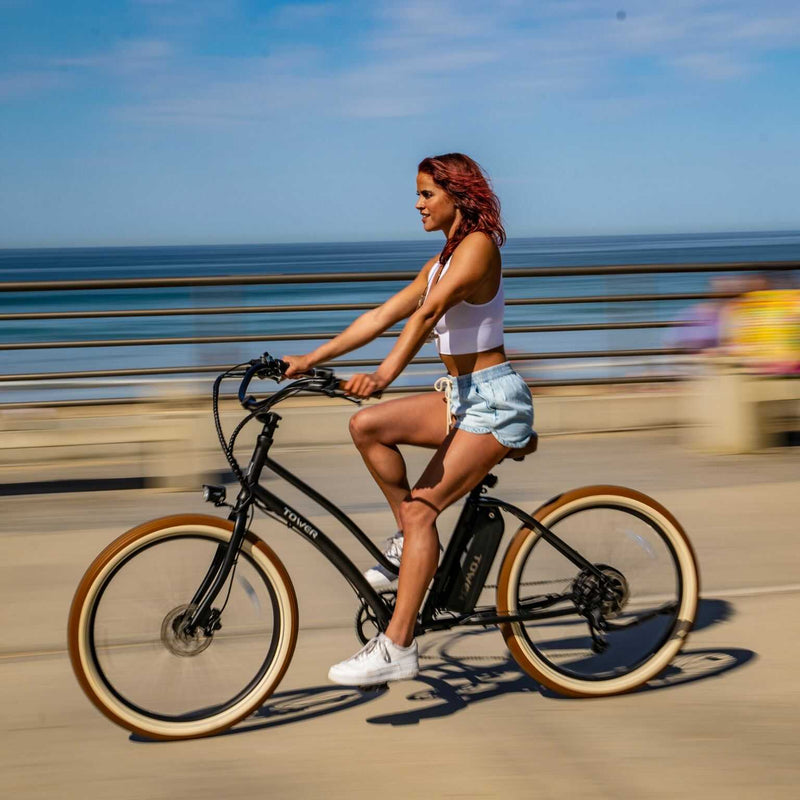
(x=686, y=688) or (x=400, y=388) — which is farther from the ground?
(x=400, y=388)

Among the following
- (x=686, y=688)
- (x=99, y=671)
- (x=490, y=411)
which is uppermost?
(x=490, y=411)

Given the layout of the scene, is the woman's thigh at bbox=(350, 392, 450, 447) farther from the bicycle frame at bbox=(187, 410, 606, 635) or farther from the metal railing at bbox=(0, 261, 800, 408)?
the metal railing at bbox=(0, 261, 800, 408)

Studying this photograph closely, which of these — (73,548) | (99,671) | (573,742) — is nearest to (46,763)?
(99,671)

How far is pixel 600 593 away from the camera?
13.6ft

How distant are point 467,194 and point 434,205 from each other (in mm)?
117

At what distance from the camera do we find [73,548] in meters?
6.29

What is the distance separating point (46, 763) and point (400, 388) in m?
6.75

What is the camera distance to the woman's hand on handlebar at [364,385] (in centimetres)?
358

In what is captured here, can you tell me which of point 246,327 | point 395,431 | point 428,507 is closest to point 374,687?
point 428,507

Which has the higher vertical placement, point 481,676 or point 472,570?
point 472,570

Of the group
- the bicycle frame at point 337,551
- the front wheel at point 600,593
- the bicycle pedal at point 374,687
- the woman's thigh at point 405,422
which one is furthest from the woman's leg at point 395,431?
the bicycle pedal at point 374,687

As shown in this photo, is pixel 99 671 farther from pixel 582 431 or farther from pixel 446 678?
pixel 582 431

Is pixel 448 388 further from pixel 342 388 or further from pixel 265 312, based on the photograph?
pixel 265 312

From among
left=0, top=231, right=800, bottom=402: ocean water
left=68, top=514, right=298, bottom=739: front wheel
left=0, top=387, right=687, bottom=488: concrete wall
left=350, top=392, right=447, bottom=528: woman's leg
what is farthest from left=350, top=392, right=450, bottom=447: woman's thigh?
left=0, top=231, right=800, bottom=402: ocean water
